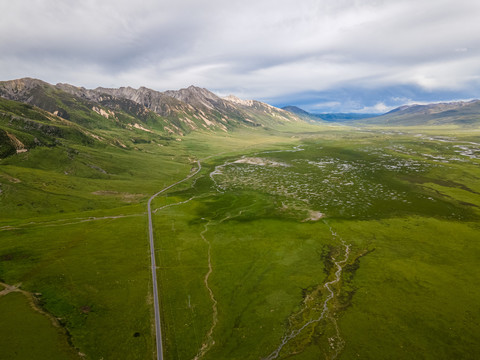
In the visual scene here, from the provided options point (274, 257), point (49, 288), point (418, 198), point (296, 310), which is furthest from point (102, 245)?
point (418, 198)

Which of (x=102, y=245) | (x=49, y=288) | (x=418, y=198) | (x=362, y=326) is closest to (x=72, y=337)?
(x=49, y=288)

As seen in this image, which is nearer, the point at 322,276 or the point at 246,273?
the point at 322,276

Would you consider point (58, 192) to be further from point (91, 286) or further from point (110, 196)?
point (91, 286)

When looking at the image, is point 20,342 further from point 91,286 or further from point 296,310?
point 296,310

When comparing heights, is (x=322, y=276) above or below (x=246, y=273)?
below

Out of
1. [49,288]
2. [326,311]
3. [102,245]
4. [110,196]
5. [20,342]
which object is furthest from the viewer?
[110,196]

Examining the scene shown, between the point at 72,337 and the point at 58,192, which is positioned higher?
the point at 58,192

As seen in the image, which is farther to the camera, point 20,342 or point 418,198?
point 418,198

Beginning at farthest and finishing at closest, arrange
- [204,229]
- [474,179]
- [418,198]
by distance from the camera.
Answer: [474,179], [418,198], [204,229]
